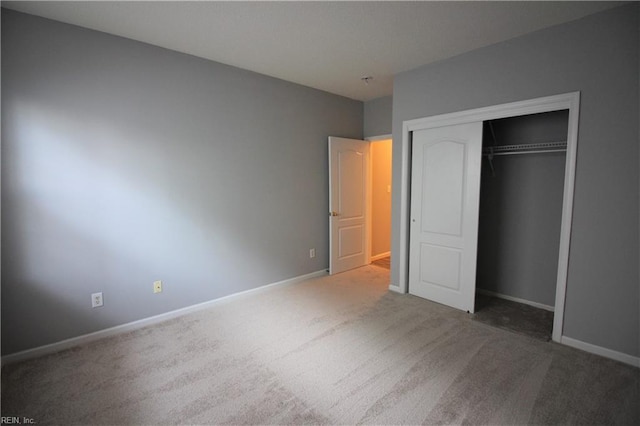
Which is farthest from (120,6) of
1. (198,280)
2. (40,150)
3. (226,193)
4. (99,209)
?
(198,280)

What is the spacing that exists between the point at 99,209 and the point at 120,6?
1.57m

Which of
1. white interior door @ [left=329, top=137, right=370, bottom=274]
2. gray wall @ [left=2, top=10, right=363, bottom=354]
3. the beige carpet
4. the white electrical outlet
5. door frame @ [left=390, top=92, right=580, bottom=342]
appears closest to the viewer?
the beige carpet

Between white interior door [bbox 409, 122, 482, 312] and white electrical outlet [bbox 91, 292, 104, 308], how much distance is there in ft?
10.3

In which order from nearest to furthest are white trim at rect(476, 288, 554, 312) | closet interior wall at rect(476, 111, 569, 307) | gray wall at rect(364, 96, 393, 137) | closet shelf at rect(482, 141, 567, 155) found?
1. closet shelf at rect(482, 141, 567, 155)
2. closet interior wall at rect(476, 111, 569, 307)
3. white trim at rect(476, 288, 554, 312)
4. gray wall at rect(364, 96, 393, 137)

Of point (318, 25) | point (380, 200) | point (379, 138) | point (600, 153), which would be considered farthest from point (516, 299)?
point (318, 25)

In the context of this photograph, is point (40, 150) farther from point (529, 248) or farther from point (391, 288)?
point (529, 248)

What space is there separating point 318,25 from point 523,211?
281 cm

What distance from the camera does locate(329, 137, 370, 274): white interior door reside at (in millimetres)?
4375

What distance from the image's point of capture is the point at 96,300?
266 cm

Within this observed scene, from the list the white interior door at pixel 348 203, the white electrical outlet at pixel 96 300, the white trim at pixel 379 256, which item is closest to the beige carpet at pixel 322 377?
the white electrical outlet at pixel 96 300

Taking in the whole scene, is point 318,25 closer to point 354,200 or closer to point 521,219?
point 354,200

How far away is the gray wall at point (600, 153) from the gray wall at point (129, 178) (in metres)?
2.59

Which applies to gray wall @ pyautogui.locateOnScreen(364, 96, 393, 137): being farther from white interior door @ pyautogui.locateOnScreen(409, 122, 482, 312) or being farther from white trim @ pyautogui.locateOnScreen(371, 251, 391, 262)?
white trim @ pyautogui.locateOnScreen(371, 251, 391, 262)

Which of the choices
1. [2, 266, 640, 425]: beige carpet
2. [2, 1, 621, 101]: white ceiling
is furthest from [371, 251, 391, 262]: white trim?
[2, 1, 621, 101]: white ceiling
